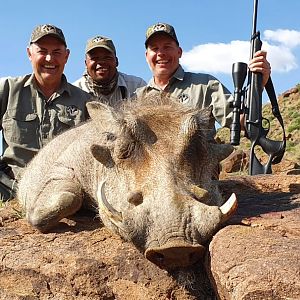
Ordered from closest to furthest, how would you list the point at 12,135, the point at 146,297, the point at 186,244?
the point at 186,244 < the point at 146,297 < the point at 12,135

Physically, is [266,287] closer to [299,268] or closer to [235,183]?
[299,268]

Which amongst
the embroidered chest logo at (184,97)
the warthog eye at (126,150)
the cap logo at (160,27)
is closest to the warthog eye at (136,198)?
the warthog eye at (126,150)

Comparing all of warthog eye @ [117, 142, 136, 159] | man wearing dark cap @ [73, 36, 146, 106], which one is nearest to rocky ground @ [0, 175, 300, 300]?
warthog eye @ [117, 142, 136, 159]

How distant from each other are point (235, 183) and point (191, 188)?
7.75ft

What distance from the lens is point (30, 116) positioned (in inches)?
275

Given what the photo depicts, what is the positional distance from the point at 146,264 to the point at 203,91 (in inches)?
149

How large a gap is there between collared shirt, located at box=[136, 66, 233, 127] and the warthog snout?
3.78 m

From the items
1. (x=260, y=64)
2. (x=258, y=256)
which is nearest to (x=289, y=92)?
(x=260, y=64)

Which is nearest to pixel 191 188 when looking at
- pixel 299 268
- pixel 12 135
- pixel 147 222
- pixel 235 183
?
pixel 147 222

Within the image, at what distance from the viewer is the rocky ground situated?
2850 mm

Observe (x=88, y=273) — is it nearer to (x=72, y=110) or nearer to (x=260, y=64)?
(x=72, y=110)

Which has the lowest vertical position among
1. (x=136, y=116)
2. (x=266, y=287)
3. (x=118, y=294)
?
(x=118, y=294)

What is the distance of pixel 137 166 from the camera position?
12.5ft

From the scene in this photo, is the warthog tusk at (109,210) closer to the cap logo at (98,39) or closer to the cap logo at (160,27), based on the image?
the cap logo at (160,27)
